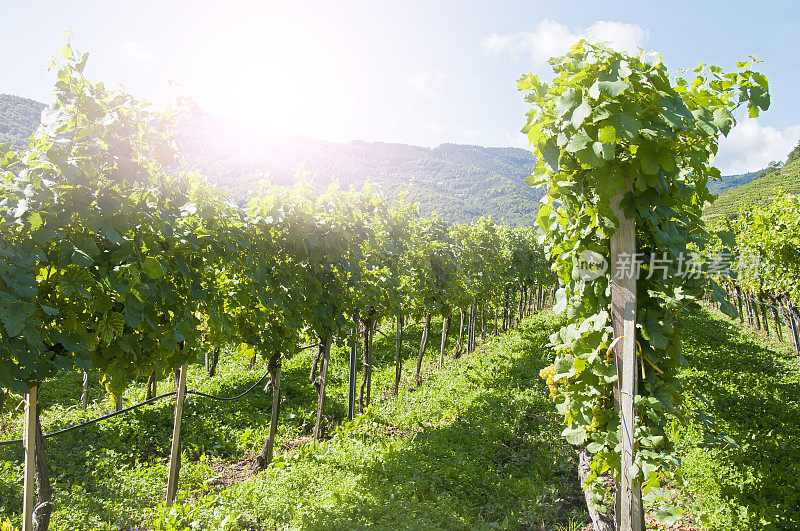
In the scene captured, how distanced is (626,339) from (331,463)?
161 inches

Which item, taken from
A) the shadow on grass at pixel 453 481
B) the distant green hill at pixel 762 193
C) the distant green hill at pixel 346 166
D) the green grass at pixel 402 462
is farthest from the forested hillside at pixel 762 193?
the shadow on grass at pixel 453 481

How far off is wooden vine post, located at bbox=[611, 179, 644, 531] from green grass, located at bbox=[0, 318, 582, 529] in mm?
1887

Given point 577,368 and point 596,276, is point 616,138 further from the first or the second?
point 577,368

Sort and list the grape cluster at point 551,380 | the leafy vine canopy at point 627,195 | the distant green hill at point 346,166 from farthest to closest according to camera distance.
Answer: the distant green hill at point 346,166 → the grape cluster at point 551,380 → the leafy vine canopy at point 627,195

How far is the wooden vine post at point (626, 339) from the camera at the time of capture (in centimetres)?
241

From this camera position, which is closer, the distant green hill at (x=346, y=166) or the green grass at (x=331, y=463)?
the green grass at (x=331, y=463)

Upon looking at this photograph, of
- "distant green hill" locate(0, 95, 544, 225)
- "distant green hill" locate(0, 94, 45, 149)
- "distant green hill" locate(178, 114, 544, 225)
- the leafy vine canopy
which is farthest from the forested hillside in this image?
"distant green hill" locate(0, 94, 45, 149)

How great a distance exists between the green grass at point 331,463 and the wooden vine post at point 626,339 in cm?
189

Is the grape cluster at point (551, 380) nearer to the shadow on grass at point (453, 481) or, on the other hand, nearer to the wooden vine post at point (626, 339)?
the wooden vine post at point (626, 339)

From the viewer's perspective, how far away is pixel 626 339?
241 centimetres

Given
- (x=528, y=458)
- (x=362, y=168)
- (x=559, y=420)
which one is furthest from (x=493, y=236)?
(x=362, y=168)

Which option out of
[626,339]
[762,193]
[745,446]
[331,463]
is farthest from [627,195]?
[762,193]

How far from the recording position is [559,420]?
7.23m

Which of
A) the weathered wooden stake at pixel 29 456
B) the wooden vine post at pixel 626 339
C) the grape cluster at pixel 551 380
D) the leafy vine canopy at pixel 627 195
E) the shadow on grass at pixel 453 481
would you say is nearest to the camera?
the leafy vine canopy at pixel 627 195
